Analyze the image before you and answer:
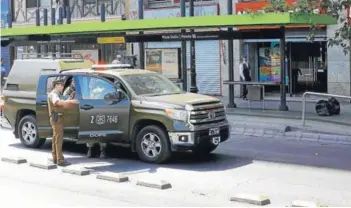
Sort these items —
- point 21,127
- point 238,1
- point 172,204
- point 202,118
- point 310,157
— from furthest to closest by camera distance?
point 238,1, point 21,127, point 310,157, point 202,118, point 172,204

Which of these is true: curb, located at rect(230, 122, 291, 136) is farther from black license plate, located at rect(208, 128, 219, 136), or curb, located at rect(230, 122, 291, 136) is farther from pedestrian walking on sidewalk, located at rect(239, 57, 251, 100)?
pedestrian walking on sidewalk, located at rect(239, 57, 251, 100)

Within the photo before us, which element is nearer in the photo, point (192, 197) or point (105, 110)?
point (192, 197)

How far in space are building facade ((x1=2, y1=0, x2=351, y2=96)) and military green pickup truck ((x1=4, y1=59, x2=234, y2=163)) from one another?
461 inches

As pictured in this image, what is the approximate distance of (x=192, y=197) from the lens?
8.88 meters

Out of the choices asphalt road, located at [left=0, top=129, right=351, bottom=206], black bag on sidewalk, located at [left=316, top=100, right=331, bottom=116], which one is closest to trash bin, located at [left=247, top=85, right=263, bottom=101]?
black bag on sidewalk, located at [left=316, top=100, right=331, bottom=116]

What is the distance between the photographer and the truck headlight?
1127cm

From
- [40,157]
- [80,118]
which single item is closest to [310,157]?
[80,118]

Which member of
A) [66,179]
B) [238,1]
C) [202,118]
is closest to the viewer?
[66,179]

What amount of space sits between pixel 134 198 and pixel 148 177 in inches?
64.9

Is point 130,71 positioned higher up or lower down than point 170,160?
higher up

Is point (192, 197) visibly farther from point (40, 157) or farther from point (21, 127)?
point (21, 127)

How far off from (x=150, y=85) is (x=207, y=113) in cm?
150

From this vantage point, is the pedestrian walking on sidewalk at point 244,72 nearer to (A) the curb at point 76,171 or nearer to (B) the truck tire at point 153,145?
(B) the truck tire at point 153,145

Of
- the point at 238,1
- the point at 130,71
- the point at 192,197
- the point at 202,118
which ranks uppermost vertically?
the point at 238,1
